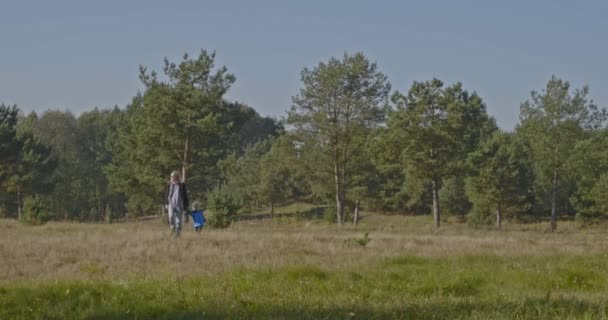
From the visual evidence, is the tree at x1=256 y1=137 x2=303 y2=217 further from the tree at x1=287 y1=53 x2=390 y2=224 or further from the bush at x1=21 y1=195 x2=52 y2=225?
the bush at x1=21 y1=195 x2=52 y2=225

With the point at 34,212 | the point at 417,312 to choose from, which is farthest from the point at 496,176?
the point at 417,312

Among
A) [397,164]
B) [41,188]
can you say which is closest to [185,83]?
[397,164]

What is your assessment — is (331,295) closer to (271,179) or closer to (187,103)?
(187,103)

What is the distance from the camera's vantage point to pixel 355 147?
44.3 meters

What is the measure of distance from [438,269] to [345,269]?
208 centimetres

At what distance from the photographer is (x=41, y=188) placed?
56.9m

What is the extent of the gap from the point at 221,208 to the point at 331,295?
2447cm

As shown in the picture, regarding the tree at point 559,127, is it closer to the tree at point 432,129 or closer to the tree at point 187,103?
the tree at point 432,129

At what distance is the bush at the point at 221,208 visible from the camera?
103 ft

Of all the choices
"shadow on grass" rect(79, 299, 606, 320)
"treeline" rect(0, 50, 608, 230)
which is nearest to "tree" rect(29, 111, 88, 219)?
"treeline" rect(0, 50, 608, 230)

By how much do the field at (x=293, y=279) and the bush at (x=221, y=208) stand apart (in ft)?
45.2

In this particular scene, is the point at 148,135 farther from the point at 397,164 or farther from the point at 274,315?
the point at 274,315

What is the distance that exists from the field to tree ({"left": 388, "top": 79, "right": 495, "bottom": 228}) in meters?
21.9

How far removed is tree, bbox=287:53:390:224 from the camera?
4381 cm
